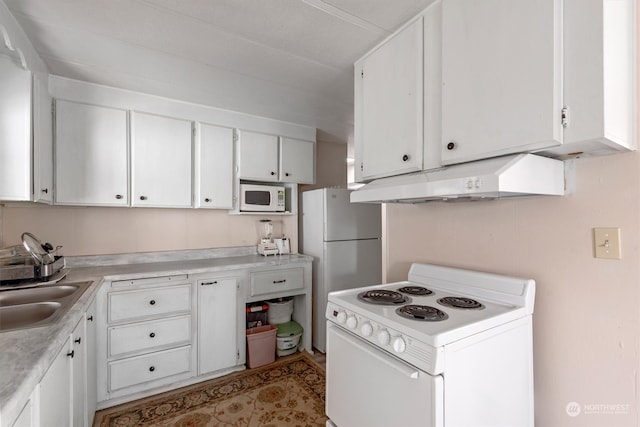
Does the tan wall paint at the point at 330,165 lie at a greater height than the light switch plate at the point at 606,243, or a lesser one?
greater

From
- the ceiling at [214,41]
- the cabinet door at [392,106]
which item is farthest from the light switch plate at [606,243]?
the ceiling at [214,41]

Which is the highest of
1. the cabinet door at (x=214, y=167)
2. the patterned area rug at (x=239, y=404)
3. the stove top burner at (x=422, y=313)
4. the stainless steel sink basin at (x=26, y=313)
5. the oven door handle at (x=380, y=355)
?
the cabinet door at (x=214, y=167)

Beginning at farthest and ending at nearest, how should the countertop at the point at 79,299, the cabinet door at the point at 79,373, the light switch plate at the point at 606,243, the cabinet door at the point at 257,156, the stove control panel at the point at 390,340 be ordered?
the cabinet door at the point at 257,156, the cabinet door at the point at 79,373, the light switch plate at the point at 606,243, the stove control panel at the point at 390,340, the countertop at the point at 79,299

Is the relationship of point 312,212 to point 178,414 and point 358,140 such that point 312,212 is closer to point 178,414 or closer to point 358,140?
point 358,140

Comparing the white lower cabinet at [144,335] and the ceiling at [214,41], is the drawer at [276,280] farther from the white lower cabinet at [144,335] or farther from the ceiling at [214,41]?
the ceiling at [214,41]

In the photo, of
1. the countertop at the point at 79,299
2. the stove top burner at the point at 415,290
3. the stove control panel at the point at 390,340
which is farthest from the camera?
the stove top burner at the point at 415,290

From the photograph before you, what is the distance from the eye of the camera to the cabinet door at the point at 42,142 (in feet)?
5.50

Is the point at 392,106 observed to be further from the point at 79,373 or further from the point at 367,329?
the point at 79,373

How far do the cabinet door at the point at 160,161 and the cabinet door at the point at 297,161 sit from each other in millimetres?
905

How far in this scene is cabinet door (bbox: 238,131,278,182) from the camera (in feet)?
9.04

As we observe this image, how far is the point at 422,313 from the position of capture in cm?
112

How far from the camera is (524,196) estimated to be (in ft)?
4.15

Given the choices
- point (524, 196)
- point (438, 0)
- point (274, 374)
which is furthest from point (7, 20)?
point (274, 374)

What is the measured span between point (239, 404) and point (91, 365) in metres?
0.98
